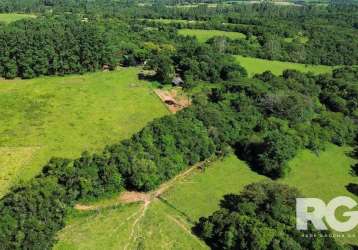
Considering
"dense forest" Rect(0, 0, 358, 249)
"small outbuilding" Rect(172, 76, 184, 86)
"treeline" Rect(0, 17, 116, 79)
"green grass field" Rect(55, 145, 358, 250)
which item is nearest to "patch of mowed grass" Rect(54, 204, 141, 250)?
"green grass field" Rect(55, 145, 358, 250)

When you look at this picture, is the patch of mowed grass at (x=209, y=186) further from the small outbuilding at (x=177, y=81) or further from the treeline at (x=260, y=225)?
the small outbuilding at (x=177, y=81)

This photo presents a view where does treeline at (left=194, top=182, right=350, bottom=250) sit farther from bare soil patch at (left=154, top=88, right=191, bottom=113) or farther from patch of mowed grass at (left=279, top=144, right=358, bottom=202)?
bare soil patch at (left=154, top=88, right=191, bottom=113)

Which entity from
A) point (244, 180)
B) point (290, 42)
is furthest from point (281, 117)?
point (290, 42)

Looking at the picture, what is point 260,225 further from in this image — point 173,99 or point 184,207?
point 173,99

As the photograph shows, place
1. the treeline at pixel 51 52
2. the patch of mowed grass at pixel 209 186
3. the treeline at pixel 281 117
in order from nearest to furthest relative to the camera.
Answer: the patch of mowed grass at pixel 209 186
the treeline at pixel 281 117
the treeline at pixel 51 52

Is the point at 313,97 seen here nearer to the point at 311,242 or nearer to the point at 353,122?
the point at 353,122

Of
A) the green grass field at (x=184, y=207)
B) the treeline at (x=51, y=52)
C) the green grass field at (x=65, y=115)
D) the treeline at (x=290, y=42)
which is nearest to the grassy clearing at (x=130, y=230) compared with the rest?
the green grass field at (x=184, y=207)
